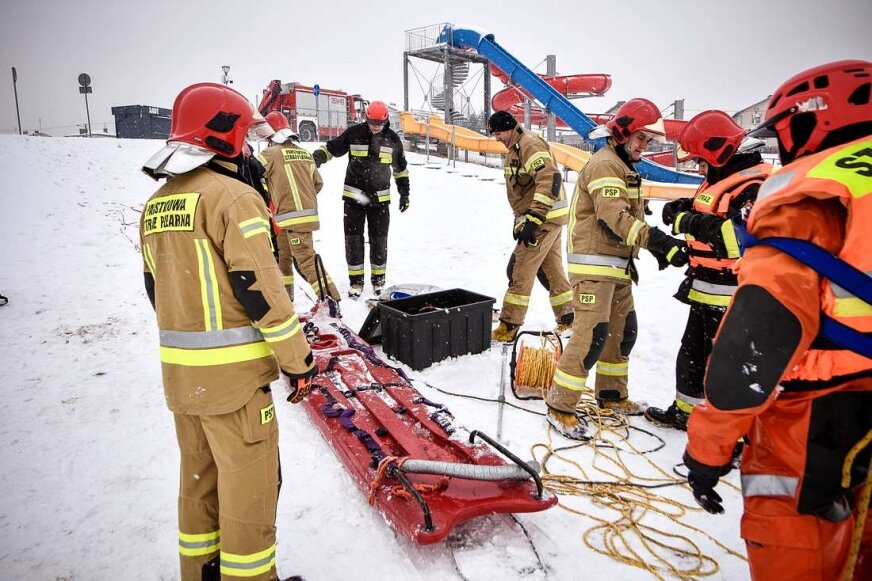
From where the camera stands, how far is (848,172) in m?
1.18

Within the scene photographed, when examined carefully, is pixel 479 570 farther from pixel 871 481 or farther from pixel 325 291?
pixel 325 291

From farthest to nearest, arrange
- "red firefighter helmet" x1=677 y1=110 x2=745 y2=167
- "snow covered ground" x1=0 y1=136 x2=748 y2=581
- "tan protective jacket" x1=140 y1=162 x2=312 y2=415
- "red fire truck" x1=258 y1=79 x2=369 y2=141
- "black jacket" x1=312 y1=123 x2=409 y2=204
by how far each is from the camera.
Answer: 1. "red fire truck" x1=258 y1=79 x2=369 y2=141
2. "black jacket" x1=312 y1=123 x2=409 y2=204
3. "red firefighter helmet" x1=677 y1=110 x2=745 y2=167
4. "snow covered ground" x1=0 y1=136 x2=748 y2=581
5. "tan protective jacket" x1=140 y1=162 x2=312 y2=415

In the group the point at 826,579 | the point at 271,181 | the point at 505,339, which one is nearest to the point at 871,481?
the point at 826,579

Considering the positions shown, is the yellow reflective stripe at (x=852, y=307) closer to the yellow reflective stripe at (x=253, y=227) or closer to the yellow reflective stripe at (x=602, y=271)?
the yellow reflective stripe at (x=253, y=227)

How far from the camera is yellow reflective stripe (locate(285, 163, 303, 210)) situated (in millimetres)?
5523

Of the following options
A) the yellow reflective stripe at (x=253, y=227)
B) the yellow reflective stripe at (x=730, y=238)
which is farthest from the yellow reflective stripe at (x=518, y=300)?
the yellow reflective stripe at (x=253, y=227)

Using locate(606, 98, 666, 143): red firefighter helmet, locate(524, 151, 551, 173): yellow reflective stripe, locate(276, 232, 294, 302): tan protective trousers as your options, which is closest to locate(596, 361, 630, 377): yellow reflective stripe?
locate(606, 98, 666, 143): red firefighter helmet

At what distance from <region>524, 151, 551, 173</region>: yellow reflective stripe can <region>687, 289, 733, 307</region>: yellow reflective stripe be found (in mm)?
2021

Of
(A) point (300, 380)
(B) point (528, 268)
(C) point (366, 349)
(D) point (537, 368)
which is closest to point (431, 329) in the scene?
(C) point (366, 349)

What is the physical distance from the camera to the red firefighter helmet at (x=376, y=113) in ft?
19.6

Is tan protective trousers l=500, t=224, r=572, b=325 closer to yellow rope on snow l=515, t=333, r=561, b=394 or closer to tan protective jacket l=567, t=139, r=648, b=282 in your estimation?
yellow rope on snow l=515, t=333, r=561, b=394

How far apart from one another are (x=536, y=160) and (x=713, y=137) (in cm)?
189

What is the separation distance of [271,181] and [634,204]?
4008 millimetres

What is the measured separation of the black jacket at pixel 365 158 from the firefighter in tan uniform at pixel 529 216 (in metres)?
1.75
